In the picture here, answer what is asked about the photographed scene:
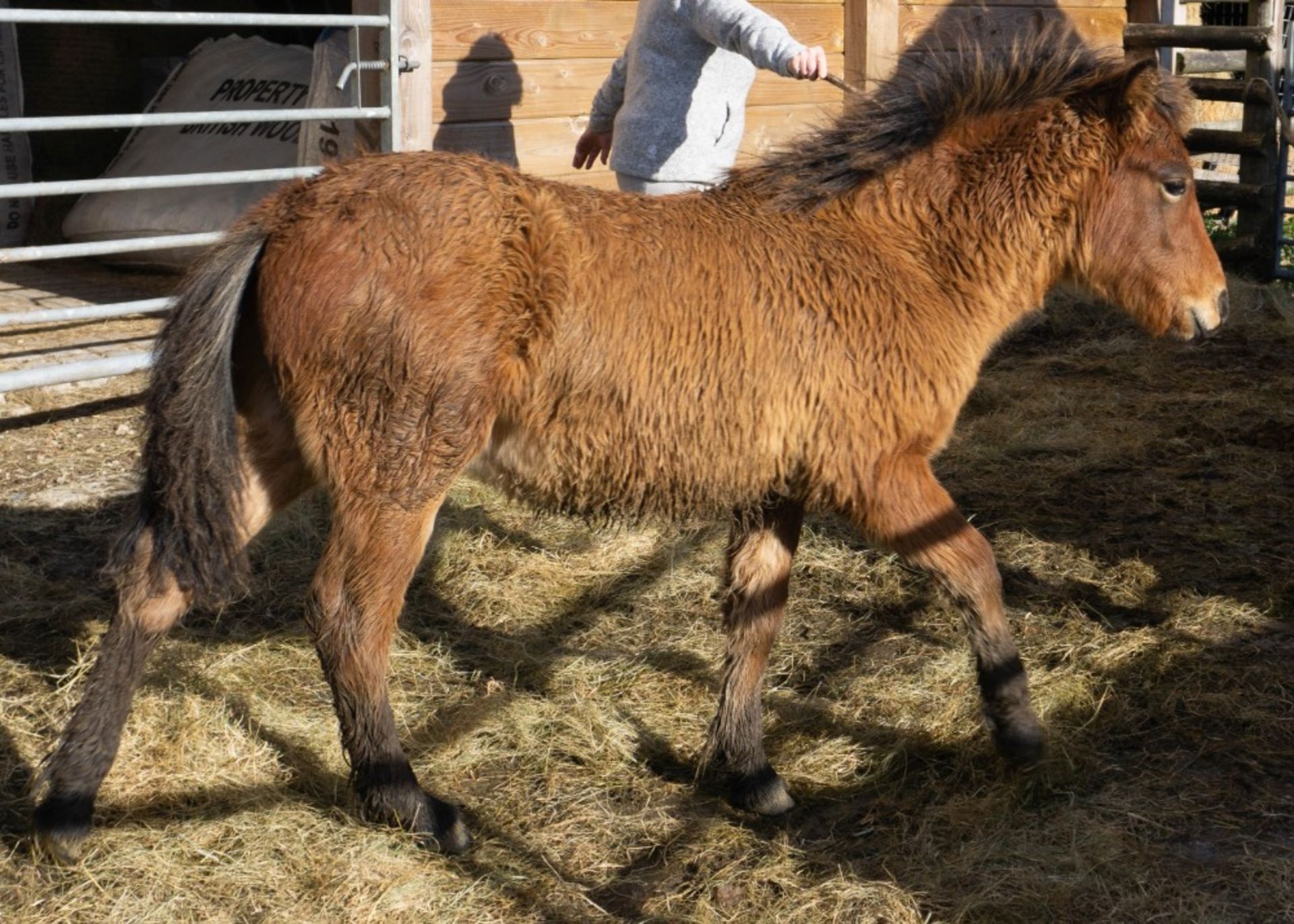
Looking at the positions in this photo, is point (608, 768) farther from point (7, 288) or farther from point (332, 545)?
point (7, 288)

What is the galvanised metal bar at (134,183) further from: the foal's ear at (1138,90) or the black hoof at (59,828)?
the foal's ear at (1138,90)

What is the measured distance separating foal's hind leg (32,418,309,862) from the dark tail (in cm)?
5

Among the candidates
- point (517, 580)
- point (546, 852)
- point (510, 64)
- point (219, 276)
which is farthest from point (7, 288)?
point (546, 852)

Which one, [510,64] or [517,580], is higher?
[510,64]

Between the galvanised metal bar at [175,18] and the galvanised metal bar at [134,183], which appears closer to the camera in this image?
the galvanised metal bar at [175,18]

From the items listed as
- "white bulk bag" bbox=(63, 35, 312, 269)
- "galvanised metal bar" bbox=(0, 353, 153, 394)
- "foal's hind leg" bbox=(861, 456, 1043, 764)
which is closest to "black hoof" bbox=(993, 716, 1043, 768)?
"foal's hind leg" bbox=(861, 456, 1043, 764)

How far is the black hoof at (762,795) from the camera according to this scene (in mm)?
3596

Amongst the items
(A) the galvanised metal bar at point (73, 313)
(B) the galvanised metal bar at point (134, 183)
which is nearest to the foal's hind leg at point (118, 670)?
(B) the galvanised metal bar at point (134, 183)

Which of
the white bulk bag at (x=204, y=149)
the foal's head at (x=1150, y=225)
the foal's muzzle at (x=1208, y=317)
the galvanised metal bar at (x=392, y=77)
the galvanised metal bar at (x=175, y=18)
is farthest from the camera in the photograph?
the white bulk bag at (x=204, y=149)

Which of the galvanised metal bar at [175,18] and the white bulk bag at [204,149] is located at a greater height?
the galvanised metal bar at [175,18]

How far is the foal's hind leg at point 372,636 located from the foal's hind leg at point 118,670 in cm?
30

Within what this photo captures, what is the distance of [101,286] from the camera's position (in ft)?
26.8

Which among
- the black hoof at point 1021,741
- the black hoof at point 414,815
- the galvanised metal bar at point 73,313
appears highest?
the galvanised metal bar at point 73,313

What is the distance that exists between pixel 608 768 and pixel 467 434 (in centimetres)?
115
